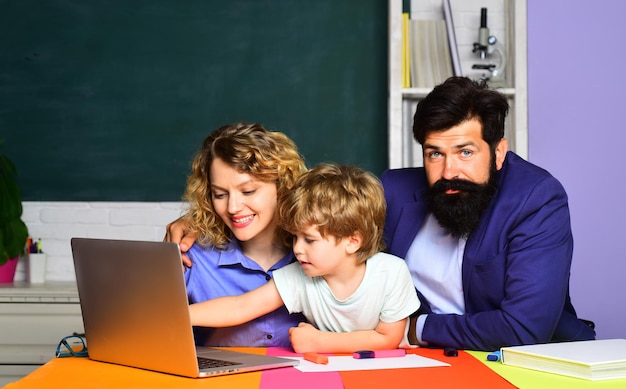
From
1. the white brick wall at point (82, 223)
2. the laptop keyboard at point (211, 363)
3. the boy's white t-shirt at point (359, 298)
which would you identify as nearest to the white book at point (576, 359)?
the boy's white t-shirt at point (359, 298)

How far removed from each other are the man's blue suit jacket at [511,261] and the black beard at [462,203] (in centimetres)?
3

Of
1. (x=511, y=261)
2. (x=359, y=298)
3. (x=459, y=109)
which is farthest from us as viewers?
(x=459, y=109)

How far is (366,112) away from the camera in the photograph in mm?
3699

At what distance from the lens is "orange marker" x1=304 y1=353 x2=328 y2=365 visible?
5.61 ft

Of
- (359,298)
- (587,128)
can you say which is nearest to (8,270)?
(359,298)

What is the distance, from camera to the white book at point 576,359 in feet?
5.10

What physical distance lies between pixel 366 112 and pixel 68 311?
5.18ft

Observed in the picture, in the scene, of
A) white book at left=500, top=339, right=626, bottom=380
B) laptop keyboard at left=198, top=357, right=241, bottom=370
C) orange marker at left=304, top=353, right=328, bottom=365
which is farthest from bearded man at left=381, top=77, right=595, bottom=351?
laptop keyboard at left=198, top=357, right=241, bottom=370

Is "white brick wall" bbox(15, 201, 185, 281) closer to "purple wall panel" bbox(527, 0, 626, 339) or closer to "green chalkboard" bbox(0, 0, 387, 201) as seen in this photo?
"green chalkboard" bbox(0, 0, 387, 201)

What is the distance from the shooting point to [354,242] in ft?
6.42

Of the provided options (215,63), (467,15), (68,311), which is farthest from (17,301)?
(467,15)

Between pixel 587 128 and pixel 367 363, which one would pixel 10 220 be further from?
pixel 587 128

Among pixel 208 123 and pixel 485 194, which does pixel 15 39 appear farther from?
pixel 485 194

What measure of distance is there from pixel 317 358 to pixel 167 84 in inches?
90.6
